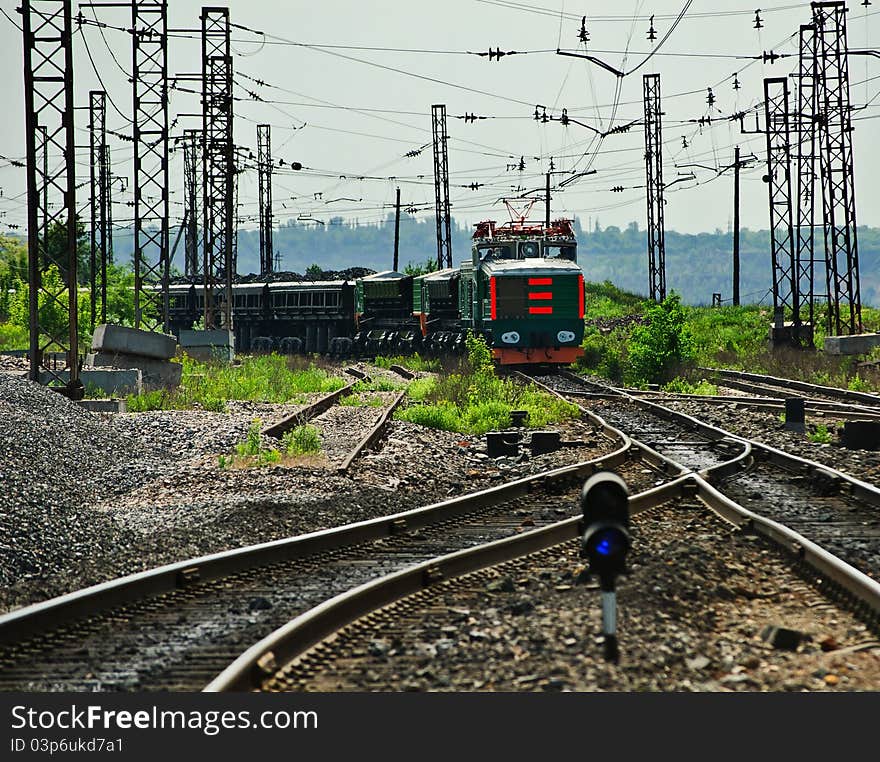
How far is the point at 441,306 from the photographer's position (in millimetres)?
40375

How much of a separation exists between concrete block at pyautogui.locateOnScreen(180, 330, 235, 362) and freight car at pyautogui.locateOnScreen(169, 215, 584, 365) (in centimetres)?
727

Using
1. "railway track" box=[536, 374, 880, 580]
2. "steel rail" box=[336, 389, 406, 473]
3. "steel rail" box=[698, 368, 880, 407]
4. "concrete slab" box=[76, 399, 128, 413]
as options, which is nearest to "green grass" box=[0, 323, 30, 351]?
"concrete slab" box=[76, 399, 128, 413]

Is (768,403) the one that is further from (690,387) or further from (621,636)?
(621,636)

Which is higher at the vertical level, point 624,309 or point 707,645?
point 624,309

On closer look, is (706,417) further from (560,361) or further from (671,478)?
(560,361)

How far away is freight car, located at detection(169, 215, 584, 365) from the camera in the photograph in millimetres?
30516

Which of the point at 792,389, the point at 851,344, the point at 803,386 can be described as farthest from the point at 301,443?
the point at 851,344

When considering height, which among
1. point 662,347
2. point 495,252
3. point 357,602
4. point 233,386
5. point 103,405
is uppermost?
point 495,252

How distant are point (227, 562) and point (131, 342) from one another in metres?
16.5

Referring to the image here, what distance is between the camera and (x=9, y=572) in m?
8.06

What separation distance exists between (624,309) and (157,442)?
51.6m

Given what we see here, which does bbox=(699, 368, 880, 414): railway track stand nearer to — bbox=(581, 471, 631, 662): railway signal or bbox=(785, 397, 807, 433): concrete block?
bbox=(785, 397, 807, 433): concrete block

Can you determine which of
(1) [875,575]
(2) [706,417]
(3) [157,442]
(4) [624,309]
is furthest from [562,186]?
(1) [875,575]

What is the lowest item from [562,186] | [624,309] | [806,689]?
[806,689]
